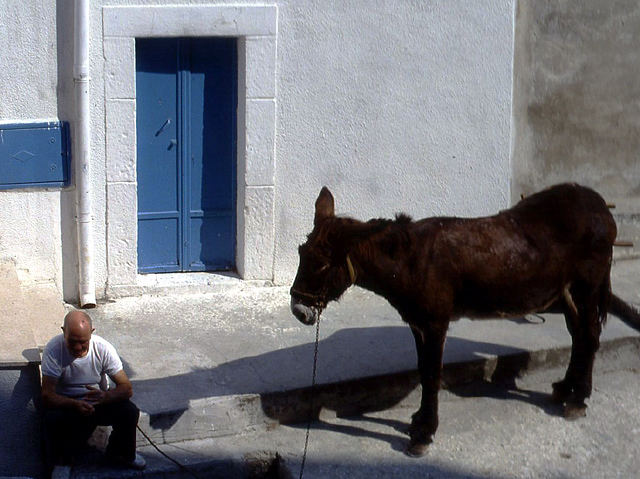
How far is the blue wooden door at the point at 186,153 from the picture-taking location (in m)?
9.08

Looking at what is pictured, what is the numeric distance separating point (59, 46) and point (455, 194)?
3.74 metres

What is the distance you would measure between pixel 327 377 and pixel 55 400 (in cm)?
202

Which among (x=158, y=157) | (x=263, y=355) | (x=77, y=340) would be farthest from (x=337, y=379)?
(x=158, y=157)

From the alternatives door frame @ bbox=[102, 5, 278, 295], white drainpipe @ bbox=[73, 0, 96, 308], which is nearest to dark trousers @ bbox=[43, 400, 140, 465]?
white drainpipe @ bbox=[73, 0, 96, 308]

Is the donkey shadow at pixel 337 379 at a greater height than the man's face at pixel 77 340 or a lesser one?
lesser

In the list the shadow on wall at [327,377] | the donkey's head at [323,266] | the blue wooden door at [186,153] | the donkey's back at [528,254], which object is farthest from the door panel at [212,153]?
the donkey's back at [528,254]

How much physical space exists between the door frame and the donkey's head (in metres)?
2.55

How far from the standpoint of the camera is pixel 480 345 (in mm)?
8312

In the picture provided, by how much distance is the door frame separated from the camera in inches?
343

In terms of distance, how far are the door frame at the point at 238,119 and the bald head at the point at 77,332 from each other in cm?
273

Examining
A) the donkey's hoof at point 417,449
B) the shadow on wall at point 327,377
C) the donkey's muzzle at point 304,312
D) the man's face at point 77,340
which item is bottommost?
the donkey's hoof at point 417,449

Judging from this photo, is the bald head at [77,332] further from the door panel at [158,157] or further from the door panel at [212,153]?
the door panel at [212,153]

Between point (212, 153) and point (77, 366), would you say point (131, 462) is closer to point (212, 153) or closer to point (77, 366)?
point (77, 366)

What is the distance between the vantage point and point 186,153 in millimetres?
9250
